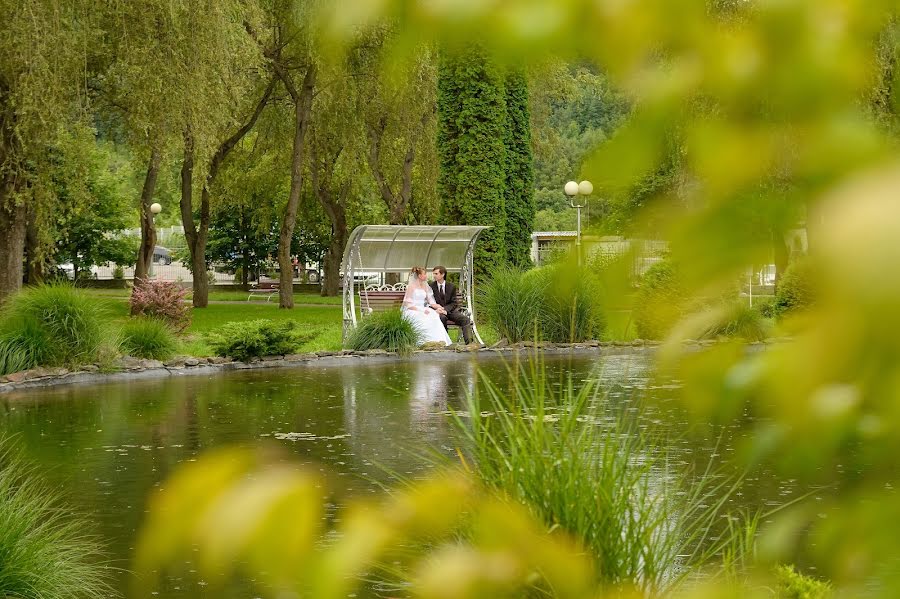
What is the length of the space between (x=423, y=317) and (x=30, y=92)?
7303 millimetres

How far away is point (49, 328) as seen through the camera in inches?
677

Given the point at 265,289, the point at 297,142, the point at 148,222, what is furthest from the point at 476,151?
the point at 265,289

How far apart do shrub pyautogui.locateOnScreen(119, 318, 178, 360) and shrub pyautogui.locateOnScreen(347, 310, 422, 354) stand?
3.19 meters

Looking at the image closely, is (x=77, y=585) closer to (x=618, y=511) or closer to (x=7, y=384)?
(x=618, y=511)

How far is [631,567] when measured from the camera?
11.8 ft

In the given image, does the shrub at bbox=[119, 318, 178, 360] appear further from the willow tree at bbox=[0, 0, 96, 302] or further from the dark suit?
the dark suit

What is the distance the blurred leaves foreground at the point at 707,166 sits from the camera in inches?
37.8

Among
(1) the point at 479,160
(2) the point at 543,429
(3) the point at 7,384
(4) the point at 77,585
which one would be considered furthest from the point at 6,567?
(1) the point at 479,160

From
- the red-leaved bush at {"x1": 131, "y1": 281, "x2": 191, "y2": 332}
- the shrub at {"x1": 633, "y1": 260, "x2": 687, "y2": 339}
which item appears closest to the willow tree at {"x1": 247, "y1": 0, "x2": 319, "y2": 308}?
the red-leaved bush at {"x1": 131, "y1": 281, "x2": 191, "y2": 332}

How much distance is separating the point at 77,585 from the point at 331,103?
109 ft

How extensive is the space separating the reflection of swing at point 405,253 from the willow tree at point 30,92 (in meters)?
5.60

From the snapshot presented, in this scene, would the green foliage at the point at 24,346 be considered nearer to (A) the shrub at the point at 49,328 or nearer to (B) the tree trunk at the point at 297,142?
(A) the shrub at the point at 49,328

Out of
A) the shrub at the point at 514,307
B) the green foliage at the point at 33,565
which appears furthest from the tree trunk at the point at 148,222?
the green foliage at the point at 33,565

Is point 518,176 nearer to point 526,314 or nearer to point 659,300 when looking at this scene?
point 526,314
